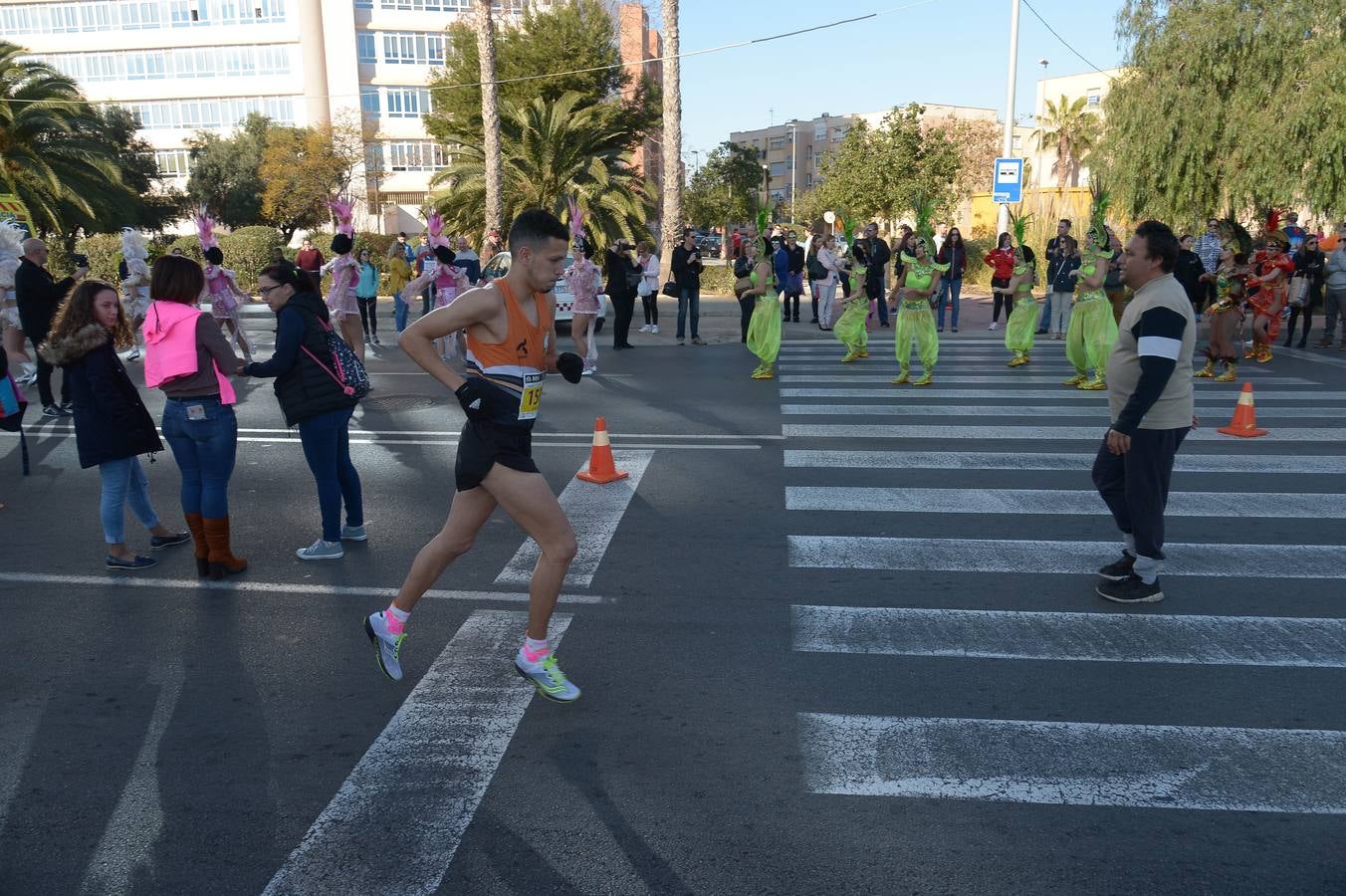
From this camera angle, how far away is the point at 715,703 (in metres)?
4.43

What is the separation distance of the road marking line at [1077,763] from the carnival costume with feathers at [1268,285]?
12466mm

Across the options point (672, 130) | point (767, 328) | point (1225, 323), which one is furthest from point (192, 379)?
point (672, 130)

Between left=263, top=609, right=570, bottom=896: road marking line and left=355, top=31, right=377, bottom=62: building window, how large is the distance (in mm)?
60352

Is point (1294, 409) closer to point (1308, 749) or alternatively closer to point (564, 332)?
point (1308, 749)

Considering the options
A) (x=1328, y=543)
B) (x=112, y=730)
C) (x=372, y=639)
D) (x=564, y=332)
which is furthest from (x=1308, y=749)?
(x=564, y=332)

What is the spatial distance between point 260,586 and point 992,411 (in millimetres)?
7945

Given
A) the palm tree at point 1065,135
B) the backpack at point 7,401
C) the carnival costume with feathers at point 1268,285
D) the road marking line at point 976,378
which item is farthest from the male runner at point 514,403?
the palm tree at point 1065,135

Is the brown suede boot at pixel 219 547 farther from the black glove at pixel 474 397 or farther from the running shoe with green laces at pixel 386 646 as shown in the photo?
the black glove at pixel 474 397

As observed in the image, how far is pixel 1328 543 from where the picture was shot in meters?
6.55

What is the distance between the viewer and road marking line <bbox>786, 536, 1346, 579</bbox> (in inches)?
239

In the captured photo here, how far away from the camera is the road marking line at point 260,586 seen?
5.73 metres

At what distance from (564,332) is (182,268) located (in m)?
12.8

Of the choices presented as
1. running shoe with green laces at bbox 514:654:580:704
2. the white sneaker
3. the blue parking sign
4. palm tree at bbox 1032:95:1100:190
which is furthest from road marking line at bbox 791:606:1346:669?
palm tree at bbox 1032:95:1100:190

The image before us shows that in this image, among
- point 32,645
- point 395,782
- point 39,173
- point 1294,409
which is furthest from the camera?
point 39,173
